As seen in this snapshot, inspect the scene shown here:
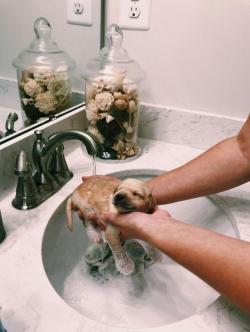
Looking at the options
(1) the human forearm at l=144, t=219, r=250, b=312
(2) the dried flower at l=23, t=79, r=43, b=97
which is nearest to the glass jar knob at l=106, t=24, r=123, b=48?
(2) the dried flower at l=23, t=79, r=43, b=97

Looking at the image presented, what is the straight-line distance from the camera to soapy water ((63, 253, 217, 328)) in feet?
2.07

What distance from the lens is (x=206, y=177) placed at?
2.22ft

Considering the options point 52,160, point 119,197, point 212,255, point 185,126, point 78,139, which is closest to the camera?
point 212,255

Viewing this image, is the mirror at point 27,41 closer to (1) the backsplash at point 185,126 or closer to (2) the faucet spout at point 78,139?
(2) the faucet spout at point 78,139

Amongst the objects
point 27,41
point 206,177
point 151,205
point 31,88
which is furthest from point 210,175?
point 27,41

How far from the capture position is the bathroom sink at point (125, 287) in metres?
0.63

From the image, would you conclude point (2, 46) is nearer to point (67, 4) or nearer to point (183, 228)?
point (67, 4)

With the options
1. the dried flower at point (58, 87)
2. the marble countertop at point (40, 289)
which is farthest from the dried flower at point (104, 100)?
the marble countertop at point (40, 289)

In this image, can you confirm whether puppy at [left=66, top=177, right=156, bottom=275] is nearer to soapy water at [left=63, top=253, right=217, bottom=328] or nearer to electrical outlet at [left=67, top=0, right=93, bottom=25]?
soapy water at [left=63, top=253, right=217, bottom=328]

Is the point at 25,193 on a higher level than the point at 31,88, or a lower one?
lower

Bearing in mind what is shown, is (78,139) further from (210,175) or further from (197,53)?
(197,53)

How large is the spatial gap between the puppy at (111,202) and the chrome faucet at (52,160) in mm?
84

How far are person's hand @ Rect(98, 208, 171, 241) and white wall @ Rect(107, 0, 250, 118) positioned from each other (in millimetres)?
508

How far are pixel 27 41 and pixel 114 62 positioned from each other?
248 mm
